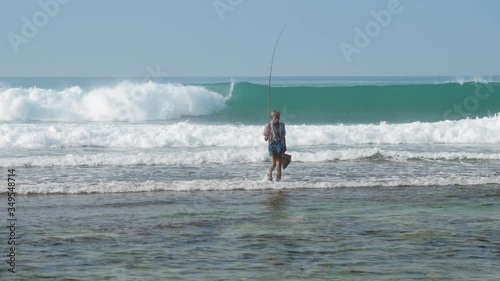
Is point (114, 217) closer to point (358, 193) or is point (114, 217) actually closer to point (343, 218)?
point (343, 218)

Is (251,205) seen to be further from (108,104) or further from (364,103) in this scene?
(364,103)

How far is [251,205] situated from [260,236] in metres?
2.58

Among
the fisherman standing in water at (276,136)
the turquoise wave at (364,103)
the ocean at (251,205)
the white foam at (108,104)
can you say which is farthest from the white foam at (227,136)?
the white foam at (108,104)

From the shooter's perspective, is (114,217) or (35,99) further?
(35,99)

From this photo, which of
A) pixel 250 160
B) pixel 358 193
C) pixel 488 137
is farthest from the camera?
pixel 488 137

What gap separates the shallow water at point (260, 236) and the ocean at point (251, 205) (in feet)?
0.08

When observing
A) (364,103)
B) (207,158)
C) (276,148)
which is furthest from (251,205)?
(364,103)

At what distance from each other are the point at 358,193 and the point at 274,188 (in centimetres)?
151

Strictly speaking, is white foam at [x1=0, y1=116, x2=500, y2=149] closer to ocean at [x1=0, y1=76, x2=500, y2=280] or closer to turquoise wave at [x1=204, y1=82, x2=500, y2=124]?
ocean at [x1=0, y1=76, x2=500, y2=280]

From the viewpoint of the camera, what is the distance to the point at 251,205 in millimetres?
11992

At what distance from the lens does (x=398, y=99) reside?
42.1 m

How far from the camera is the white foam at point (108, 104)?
117 feet

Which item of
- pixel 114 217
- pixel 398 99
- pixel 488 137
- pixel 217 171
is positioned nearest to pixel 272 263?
pixel 114 217

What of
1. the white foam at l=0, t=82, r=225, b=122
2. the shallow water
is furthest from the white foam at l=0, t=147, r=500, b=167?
the white foam at l=0, t=82, r=225, b=122
